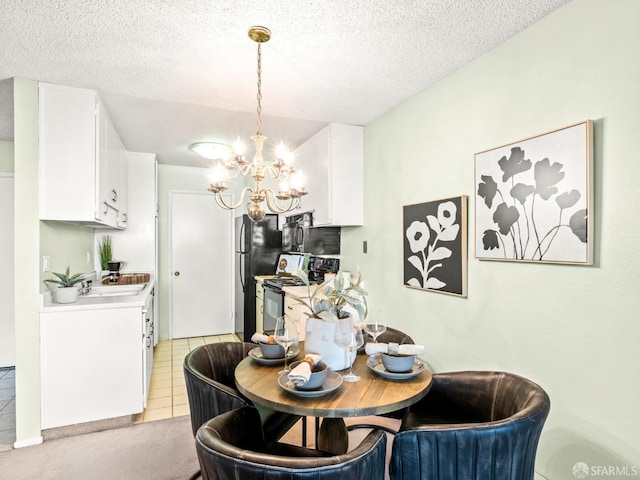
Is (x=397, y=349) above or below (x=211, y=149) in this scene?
below

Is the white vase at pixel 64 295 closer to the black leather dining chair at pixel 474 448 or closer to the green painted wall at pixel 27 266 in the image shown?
the green painted wall at pixel 27 266

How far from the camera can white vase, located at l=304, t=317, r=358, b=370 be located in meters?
1.70

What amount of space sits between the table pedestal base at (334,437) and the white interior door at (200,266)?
3.77m

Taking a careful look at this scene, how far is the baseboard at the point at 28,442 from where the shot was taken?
7.95 ft

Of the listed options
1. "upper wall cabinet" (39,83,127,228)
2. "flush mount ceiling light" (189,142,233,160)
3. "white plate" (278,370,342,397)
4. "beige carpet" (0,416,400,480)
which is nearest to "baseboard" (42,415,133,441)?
"beige carpet" (0,416,400,480)

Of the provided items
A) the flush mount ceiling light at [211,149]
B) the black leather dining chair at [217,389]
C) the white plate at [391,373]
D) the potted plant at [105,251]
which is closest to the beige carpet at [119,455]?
the black leather dining chair at [217,389]

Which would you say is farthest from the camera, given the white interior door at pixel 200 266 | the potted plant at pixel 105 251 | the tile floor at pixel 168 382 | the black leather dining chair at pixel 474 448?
the white interior door at pixel 200 266

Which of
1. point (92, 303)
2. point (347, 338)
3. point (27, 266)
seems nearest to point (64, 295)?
point (92, 303)

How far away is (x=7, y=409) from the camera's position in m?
2.94

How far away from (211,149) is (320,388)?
3.27m

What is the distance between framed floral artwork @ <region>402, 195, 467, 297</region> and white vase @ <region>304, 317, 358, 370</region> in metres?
1.01

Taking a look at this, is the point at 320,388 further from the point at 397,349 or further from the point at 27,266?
the point at 27,266

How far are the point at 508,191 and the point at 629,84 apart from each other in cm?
67

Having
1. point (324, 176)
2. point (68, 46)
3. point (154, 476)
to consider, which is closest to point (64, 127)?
point (68, 46)
